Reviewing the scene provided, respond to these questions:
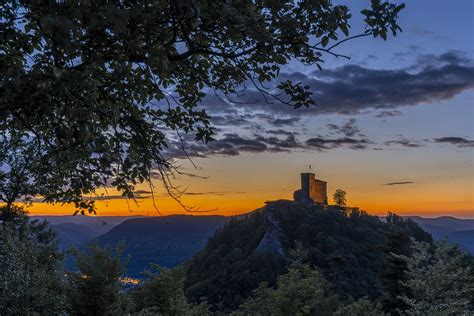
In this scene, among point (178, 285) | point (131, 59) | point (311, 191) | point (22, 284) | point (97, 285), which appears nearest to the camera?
point (131, 59)

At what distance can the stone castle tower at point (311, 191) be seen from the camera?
134 meters

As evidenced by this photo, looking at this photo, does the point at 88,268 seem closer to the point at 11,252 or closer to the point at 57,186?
the point at 11,252

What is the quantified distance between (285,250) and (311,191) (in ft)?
133

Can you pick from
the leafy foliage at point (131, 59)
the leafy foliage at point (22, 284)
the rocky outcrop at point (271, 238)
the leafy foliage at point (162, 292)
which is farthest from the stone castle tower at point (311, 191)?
the leafy foliage at point (131, 59)

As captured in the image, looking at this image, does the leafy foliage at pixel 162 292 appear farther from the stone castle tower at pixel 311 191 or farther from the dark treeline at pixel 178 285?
the stone castle tower at pixel 311 191

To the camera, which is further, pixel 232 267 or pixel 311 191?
pixel 311 191

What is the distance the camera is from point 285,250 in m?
98.1

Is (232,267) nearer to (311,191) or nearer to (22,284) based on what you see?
(311,191)

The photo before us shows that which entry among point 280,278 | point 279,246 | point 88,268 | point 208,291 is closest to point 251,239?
point 279,246

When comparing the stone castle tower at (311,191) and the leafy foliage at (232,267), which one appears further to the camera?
the stone castle tower at (311,191)

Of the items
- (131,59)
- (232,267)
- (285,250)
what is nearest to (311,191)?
(285,250)

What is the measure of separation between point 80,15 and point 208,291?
76230mm

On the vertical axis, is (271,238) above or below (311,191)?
below

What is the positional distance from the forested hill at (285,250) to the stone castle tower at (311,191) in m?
11.7
